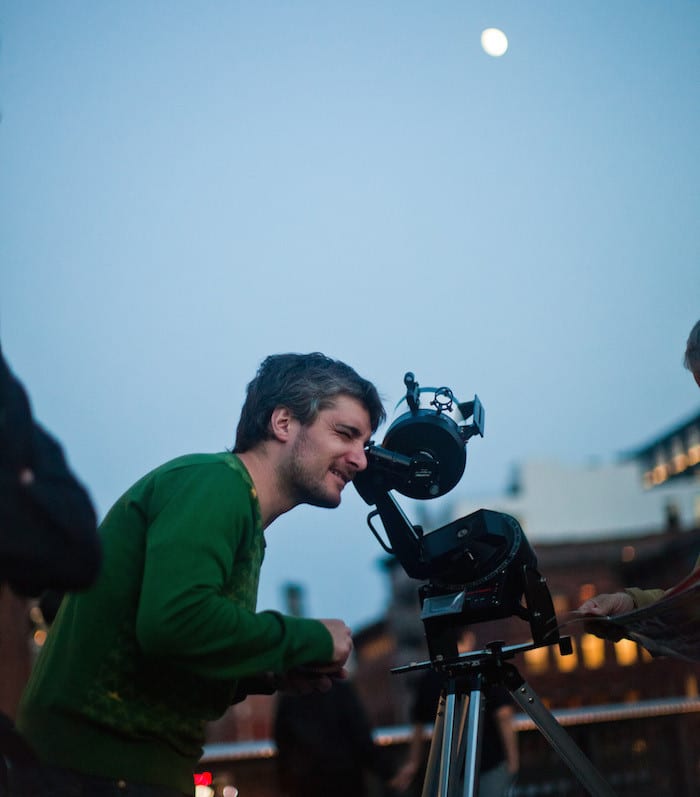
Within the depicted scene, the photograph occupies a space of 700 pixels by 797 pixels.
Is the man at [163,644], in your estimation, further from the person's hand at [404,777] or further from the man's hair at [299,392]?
the person's hand at [404,777]

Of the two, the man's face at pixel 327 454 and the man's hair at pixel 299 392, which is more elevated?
the man's hair at pixel 299 392

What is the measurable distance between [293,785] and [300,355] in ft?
8.34

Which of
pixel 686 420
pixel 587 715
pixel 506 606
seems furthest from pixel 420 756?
pixel 686 420

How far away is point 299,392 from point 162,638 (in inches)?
28.1

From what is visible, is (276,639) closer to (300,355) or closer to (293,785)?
(300,355)

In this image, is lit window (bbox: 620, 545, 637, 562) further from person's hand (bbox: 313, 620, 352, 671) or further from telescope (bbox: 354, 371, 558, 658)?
person's hand (bbox: 313, 620, 352, 671)

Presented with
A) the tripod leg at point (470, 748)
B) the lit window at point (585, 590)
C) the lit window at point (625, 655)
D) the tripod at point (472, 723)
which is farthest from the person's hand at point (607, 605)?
the lit window at point (625, 655)

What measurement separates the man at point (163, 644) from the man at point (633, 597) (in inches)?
27.7

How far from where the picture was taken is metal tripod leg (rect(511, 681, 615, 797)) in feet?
6.75

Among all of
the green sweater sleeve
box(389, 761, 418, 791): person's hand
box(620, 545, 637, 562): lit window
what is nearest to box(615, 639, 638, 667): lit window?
box(620, 545, 637, 562): lit window

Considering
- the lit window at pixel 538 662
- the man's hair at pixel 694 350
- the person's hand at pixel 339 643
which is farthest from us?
the lit window at pixel 538 662

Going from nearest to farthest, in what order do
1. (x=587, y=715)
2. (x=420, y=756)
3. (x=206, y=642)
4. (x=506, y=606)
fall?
(x=206, y=642) < (x=506, y=606) < (x=420, y=756) < (x=587, y=715)

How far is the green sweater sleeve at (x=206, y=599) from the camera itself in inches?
58.4

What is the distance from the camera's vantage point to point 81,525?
47.9 inches
